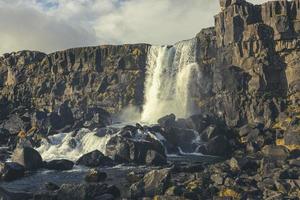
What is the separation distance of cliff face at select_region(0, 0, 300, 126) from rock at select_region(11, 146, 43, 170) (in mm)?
52118

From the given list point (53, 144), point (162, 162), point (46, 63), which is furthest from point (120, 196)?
point (46, 63)

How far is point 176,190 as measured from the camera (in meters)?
55.2

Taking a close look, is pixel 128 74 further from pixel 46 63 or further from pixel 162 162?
pixel 162 162

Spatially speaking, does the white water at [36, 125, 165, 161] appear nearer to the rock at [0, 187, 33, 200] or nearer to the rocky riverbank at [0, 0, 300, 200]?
the rocky riverbank at [0, 0, 300, 200]

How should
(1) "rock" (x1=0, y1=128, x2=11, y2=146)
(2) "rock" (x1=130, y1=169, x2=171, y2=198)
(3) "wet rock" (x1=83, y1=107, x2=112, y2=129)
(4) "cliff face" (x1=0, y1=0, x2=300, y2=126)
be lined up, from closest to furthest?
1. (2) "rock" (x1=130, y1=169, x2=171, y2=198)
2. (3) "wet rock" (x1=83, y1=107, x2=112, y2=129)
3. (4) "cliff face" (x1=0, y1=0, x2=300, y2=126)
4. (1) "rock" (x1=0, y1=128, x2=11, y2=146)

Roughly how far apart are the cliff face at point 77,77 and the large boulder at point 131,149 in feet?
182

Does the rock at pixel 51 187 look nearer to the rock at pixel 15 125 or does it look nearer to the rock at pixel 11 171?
the rock at pixel 11 171

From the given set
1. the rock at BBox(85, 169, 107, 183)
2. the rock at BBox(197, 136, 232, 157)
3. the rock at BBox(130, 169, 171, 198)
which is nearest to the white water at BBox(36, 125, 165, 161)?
the rock at BBox(197, 136, 232, 157)

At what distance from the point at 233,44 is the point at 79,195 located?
83.5 metres

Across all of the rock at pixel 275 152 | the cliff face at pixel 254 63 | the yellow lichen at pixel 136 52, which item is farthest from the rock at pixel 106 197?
the yellow lichen at pixel 136 52

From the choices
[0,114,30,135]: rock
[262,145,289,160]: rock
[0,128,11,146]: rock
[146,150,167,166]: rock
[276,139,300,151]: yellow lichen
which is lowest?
[146,150,167,166]: rock

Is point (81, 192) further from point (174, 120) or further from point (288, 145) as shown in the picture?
point (174, 120)

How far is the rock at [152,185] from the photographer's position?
56.5 metres

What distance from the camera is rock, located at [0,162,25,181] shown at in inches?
2940
